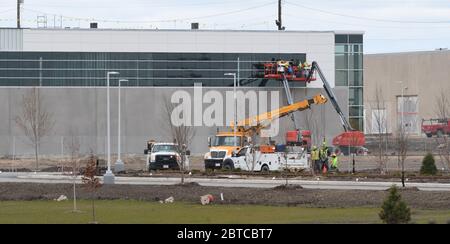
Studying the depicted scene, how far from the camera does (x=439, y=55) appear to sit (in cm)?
11344

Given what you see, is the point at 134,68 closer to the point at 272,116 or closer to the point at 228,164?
the point at 272,116

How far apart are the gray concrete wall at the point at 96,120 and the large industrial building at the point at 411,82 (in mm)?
29217

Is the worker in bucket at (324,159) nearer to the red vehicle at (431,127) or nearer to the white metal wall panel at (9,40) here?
the white metal wall panel at (9,40)

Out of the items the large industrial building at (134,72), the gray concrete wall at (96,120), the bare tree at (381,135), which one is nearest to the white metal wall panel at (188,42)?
the large industrial building at (134,72)

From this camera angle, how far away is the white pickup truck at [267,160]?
5678 cm

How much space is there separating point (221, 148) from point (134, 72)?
89.6 ft

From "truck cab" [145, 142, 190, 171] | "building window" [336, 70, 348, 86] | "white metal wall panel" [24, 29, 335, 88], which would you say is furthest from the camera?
"building window" [336, 70, 348, 86]

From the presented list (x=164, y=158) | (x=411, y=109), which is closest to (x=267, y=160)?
(x=164, y=158)

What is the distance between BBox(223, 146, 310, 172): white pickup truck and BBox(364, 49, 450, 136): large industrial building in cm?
5279

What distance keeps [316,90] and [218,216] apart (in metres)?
60.1

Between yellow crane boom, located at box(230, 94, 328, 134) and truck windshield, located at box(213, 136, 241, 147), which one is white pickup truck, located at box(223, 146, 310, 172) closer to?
truck windshield, located at box(213, 136, 241, 147)

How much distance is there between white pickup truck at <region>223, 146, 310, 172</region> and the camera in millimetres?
56781

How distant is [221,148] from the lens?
60.6m

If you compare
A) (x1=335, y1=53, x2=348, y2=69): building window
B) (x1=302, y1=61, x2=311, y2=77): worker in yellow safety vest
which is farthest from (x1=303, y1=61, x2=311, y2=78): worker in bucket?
(x1=335, y1=53, x2=348, y2=69): building window
